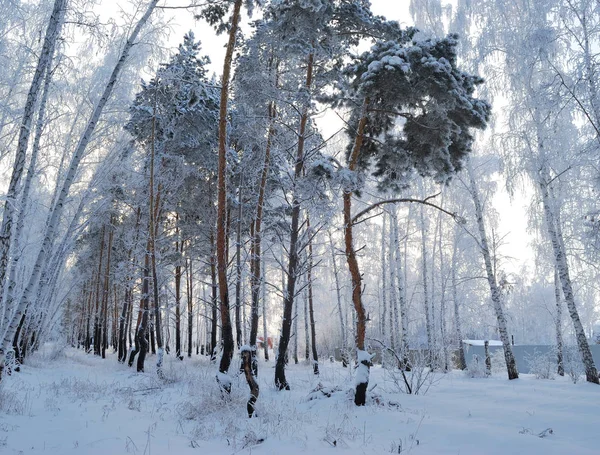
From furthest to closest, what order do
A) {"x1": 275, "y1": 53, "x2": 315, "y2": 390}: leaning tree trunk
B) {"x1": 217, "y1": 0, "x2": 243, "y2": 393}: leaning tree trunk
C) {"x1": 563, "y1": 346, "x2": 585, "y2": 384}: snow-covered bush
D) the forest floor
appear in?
{"x1": 563, "y1": 346, "x2": 585, "y2": 384}: snow-covered bush, {"x1": 275, "y1": 53, "x2": 315, "y2": 390}: leaning tree trunk, {"x1": 217, "y1": 0, "x2": 243, "y2": 393}: leaning tree trunk, the forest floor

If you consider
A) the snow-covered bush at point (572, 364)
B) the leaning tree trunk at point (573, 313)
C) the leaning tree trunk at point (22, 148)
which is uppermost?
the leaning tree trunk at point (22, 148)

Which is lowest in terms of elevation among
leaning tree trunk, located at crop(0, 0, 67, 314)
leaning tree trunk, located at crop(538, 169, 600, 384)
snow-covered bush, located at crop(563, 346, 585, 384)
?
snow-covered bush, located at crop(563, 346, 585, 384)

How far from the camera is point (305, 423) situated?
6301 mm

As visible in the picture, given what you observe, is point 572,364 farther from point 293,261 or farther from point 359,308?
point 293,261

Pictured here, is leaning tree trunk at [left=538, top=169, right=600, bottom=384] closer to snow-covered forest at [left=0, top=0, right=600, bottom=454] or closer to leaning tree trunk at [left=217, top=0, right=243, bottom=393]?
snow-covered forest at [left=0, top=0, right=600, bottom=454]

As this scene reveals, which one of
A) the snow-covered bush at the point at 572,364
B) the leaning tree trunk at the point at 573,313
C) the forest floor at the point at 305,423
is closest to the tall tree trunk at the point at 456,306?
the snow-covered bush at the point at 572,364

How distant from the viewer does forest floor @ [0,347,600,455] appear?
4781 mm

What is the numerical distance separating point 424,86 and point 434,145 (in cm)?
121

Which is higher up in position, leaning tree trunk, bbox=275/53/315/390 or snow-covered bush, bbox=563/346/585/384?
leaning tree trunk, bbox=275/53/315/390

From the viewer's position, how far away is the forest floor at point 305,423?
4.78 meters

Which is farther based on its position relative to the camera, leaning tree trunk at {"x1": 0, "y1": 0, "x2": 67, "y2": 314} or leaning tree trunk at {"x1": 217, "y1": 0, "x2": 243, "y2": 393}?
leaning tree trunk at {"x1": 217, "y1": 0, "x2": 243, "y2": 393}

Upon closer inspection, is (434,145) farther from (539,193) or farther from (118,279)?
(118,279)

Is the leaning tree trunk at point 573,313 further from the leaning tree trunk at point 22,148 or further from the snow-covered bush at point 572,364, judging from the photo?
the leaning tree trunk at point 22,148

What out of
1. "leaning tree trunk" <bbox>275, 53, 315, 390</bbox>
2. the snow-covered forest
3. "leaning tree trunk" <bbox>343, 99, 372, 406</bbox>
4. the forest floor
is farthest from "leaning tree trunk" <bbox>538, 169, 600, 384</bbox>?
"leaning tree trunk" <bbox>275, 53, 315, 390</bbox>
